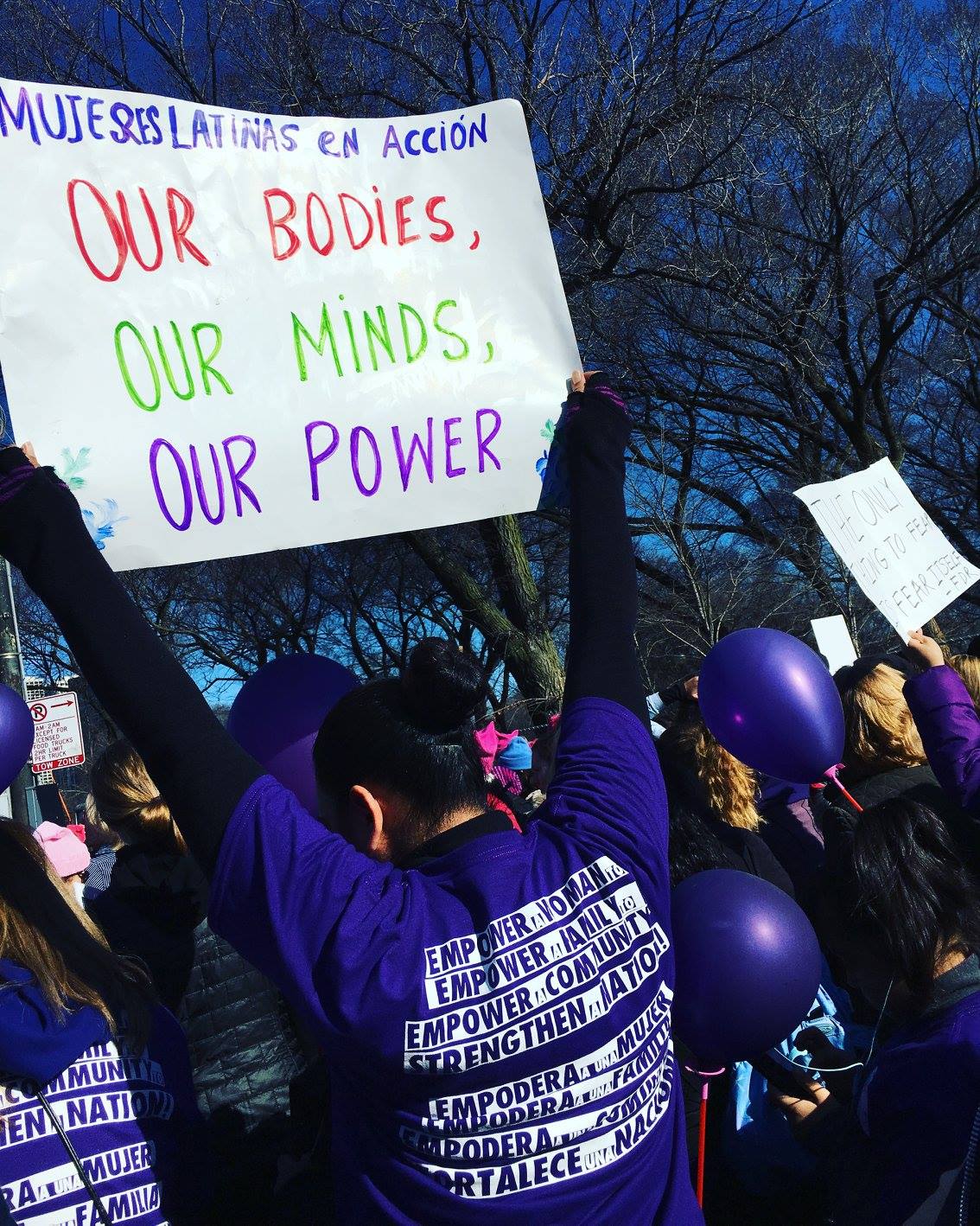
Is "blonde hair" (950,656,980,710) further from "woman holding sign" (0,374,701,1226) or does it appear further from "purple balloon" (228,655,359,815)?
"woman holding sign" (0,374,701,1226)

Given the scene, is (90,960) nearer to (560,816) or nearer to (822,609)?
(560,816)

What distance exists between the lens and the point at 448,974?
1.28 m

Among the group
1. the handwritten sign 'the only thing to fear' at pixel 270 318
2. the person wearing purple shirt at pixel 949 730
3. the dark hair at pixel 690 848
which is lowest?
the dark hair at pixel 690 848

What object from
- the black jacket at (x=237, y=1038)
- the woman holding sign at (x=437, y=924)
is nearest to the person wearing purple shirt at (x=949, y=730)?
the woman holding sign at (x=437, y=924)

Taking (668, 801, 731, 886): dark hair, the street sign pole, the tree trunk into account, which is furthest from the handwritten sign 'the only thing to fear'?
the tree trunk

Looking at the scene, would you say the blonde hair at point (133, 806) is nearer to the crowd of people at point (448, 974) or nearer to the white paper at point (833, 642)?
the crowd of people at point (448, 974)

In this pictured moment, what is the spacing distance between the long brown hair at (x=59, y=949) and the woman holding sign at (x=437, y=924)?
1.48ft

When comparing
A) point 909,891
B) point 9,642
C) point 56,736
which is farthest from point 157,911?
point 56,736

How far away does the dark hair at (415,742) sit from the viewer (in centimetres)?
147

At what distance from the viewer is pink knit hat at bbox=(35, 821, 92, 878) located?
143 inches

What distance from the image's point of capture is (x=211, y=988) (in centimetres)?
239

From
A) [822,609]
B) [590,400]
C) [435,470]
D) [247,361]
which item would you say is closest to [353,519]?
[435,470]

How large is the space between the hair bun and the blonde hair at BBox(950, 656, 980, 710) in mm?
2274

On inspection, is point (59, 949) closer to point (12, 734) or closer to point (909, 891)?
point (12, 734)
